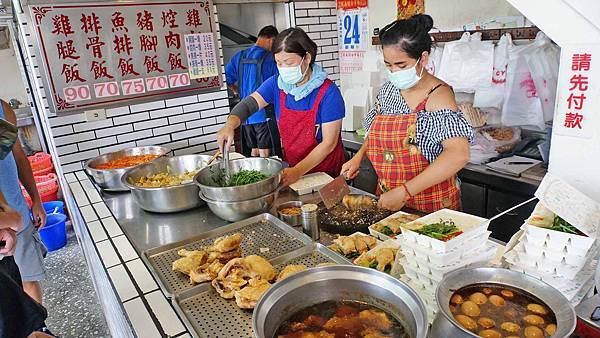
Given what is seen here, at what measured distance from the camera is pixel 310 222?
2004 mm

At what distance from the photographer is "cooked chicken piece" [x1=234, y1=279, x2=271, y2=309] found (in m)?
1.45

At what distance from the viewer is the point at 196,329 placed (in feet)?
4.62

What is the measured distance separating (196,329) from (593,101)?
1781 mm

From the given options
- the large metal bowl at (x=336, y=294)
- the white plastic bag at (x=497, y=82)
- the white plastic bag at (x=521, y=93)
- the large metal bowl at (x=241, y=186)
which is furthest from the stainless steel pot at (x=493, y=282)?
the white plastic bag at (x=497, y=82)

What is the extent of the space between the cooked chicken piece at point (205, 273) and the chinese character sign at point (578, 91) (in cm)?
162

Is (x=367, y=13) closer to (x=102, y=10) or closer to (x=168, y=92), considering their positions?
(x=168, y=92)

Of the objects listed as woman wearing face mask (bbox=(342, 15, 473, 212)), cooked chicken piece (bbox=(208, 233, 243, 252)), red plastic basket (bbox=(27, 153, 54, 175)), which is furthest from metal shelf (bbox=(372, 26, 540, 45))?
red plastic basket (bbox=(27, 153, 54, 175))

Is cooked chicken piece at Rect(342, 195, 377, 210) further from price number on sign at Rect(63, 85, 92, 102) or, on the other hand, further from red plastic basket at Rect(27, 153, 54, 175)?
red plastic basket at Rect(27, 153, 54, 175)

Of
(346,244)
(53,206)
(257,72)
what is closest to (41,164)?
(53,206)

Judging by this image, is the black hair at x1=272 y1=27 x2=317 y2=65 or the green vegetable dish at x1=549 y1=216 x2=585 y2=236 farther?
the black hair at x1=272 y1=27 x2=317 y2=65

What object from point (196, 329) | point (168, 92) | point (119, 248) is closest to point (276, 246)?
point (196, 329)

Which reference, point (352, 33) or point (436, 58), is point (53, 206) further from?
point (436, 58)

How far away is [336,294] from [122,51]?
325 cm

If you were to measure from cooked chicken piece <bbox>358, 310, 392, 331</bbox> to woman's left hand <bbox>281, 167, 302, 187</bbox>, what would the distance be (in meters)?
1.38
